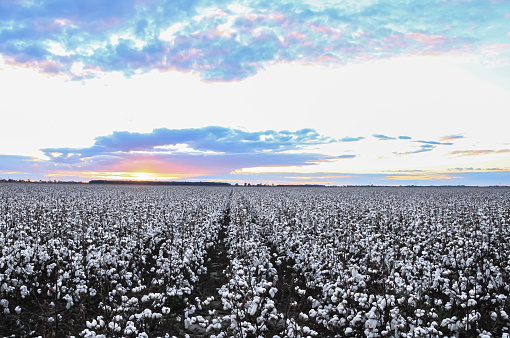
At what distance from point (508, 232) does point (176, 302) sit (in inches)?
626

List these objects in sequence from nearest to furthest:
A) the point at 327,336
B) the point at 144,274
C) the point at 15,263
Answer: the point at 327,336 < the point at 15,263 < the point at 144,274

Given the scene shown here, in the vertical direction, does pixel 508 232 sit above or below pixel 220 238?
above

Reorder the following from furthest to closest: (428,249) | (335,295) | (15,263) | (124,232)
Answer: (124,232), (428,249), (15,263), (335,295)

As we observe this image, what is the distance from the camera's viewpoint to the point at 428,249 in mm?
13266

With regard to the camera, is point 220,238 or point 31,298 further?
point 220,238

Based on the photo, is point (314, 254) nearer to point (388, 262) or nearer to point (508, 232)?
point (388, 262)

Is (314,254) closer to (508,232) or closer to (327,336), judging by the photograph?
(327,336)

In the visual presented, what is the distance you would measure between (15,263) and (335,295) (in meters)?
8.95

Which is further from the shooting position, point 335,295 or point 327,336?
point 327,336

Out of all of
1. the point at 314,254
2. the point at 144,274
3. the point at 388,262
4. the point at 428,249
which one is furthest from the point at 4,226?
the point at 428,249

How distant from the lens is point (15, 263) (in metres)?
9.05

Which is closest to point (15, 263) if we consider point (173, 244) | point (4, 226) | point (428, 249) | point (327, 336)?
point (173, 244)

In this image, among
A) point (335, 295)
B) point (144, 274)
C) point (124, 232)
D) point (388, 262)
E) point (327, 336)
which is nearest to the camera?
point (335, 295)

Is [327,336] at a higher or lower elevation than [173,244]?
lower
